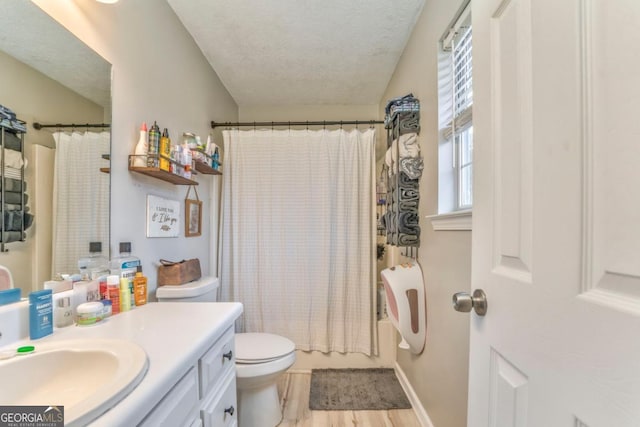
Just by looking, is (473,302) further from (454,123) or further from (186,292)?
(186,292)

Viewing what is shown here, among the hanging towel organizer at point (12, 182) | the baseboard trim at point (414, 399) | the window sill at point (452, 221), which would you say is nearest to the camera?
the hanging towel organizer at point (12, 182)

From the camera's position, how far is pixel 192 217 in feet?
6.51

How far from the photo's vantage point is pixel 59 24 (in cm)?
99

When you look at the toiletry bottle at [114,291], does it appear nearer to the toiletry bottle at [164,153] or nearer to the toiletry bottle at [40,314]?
the toiletry bottle at [40,314]

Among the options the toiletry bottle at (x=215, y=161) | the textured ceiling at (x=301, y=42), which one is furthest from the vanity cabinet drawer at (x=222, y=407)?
the textured ceiling at (x=301, y=42)

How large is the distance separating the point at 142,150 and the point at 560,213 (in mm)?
1509

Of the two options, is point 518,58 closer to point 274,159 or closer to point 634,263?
point 634,263

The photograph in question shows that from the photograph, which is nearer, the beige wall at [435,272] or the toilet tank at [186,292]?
the beige wall at [435,272]

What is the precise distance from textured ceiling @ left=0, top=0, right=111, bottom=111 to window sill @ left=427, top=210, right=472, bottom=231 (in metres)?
1.51

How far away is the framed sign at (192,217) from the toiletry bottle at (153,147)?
59cm

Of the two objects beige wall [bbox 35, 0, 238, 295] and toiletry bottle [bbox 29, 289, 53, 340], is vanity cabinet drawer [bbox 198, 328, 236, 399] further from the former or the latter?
beige wall [bbox 35, 0, 238, 295]

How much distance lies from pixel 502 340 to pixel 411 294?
1062mm

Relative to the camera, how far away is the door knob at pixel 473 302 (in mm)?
682

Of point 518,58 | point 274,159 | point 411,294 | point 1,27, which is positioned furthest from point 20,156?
point 411,294
